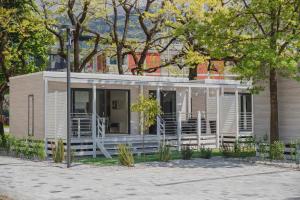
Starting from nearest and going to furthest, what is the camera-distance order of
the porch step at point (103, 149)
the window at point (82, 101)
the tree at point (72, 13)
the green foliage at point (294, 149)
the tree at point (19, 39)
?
1. the green foliage at point (294, 149)
2. the porch step at point (103, 149)
3. the window at point (82, 101)
4. the tree at point (19, 39)
5. the tree at point (72, 13)

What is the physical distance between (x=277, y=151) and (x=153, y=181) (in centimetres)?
739

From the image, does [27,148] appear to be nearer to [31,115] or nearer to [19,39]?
[31,115]

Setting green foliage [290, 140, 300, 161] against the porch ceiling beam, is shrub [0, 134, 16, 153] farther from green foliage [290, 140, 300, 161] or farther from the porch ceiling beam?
green foliage [290, 140, 300, 161]

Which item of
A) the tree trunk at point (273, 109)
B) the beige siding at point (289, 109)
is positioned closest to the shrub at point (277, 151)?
the tree trunk at point (273, 109)

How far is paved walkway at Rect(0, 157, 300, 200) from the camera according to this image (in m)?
12.7

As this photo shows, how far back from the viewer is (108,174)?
16984mm

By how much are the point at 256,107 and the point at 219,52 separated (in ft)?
13.6

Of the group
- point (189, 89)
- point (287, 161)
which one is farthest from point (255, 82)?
point (189, 89)

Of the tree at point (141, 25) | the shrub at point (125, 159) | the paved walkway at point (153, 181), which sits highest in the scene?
the tree at point (141, 25)

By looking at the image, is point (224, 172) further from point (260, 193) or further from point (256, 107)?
point (256, 107)

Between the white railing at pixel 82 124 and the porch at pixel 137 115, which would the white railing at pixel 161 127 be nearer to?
the porch at pixel 137 115

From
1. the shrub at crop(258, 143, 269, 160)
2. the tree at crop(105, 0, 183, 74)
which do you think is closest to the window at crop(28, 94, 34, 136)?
the tree at crop(105, 0, 183, 74)

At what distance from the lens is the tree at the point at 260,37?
20125 mm

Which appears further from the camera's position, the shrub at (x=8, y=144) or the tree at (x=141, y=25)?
the tree at (x=141, y=25)
